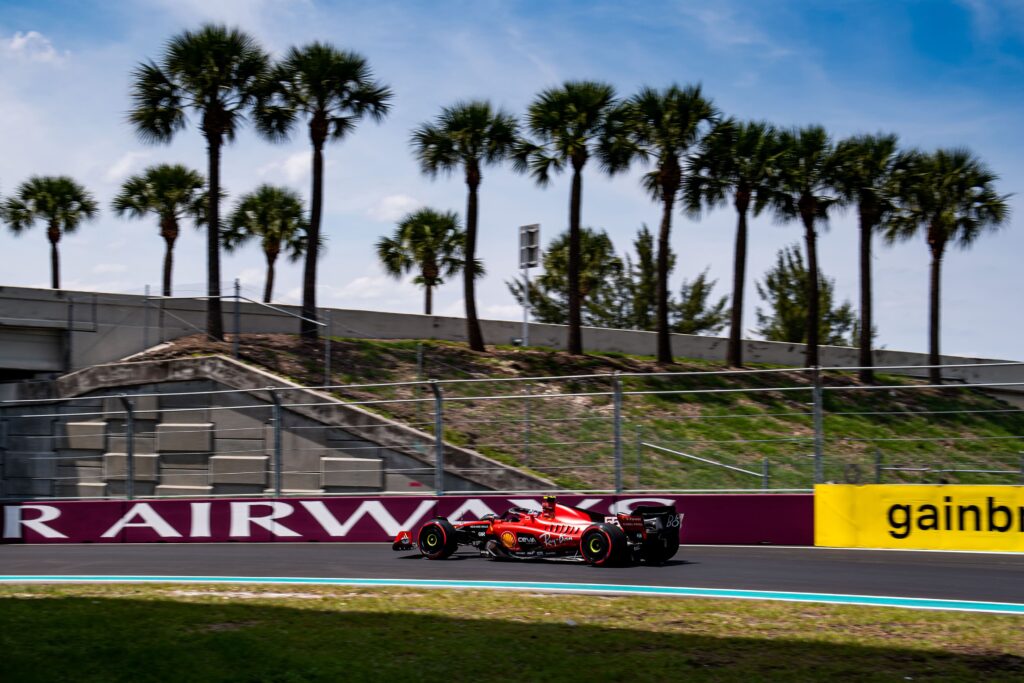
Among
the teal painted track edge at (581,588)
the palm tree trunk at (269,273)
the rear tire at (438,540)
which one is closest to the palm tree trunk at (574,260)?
the palm tree trunk at (269,273)

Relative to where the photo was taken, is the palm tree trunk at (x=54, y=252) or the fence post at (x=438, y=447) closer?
the fence post at (x=438, y=447)

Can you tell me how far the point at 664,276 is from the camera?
3728cm

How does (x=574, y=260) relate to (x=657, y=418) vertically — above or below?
above

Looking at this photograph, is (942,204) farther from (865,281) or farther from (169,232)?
(169,232)

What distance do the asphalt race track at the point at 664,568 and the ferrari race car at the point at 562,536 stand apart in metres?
0.18

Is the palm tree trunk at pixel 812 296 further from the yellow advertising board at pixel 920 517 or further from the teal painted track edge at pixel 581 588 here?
the teal painted track edge at pixel 581 588

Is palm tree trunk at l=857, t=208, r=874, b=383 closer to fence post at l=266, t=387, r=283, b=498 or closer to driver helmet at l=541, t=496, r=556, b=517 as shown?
fence post at l=266, t=387, r=283, b=498

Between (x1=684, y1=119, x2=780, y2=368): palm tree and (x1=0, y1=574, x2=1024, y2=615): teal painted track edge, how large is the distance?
28933 millimetres

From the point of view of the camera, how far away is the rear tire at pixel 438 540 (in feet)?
45.2

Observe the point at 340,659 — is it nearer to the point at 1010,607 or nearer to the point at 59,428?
the point at 1010,607

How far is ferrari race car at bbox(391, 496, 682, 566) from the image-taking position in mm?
12672

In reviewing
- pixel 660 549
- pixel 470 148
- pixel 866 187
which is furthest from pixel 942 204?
pixel 660 549

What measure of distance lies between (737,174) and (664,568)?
2883 cm

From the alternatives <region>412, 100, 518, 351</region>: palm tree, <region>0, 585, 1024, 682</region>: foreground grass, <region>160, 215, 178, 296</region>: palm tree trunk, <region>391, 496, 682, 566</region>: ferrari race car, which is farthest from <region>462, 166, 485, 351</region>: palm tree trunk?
<region>0, 585, 1024, 682</region>: foreground grass
